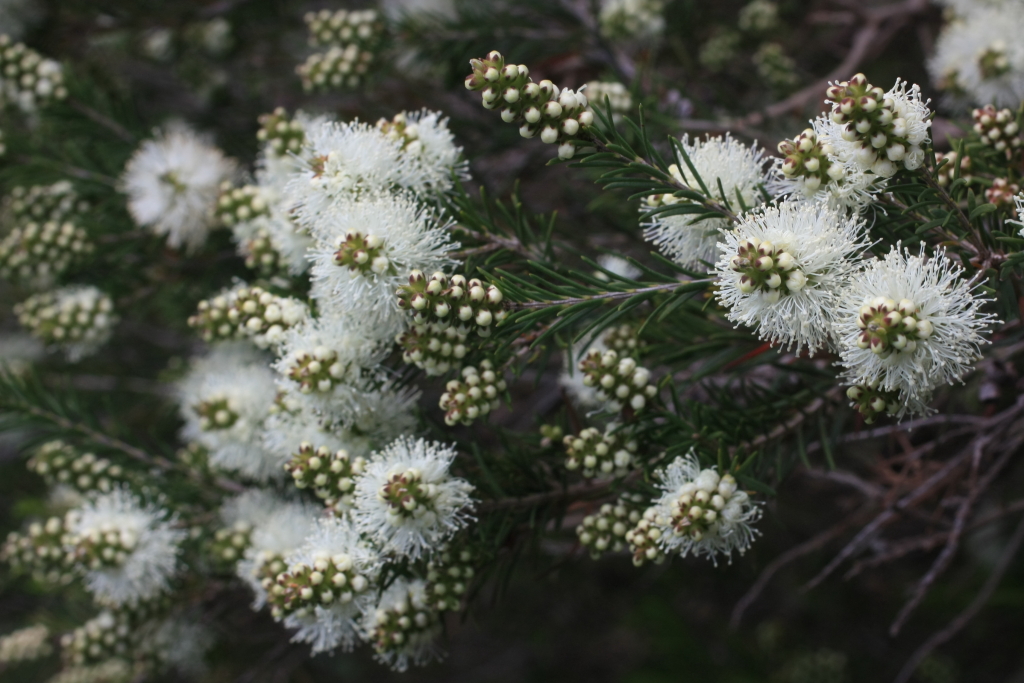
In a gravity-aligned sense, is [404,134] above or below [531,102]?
above

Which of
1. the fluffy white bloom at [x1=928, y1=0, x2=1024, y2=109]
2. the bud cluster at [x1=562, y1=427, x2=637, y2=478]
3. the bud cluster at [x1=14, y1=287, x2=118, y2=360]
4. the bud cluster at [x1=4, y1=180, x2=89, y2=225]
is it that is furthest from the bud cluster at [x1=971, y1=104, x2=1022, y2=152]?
the bud cluster at [x1=4, y1=180, x2=89, y2=225]

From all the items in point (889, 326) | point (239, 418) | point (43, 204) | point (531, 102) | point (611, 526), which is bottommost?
point (611, 526)

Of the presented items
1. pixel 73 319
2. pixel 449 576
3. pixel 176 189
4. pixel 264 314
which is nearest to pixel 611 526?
pixel 449 576

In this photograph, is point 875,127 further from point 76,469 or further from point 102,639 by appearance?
point 102,639

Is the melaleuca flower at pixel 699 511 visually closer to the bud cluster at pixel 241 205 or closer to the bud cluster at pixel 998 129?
the bud cluster at pixel 998 129

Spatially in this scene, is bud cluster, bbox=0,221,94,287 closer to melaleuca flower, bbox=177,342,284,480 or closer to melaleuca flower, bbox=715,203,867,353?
melaleuca flower, bbox=177,342,284,480

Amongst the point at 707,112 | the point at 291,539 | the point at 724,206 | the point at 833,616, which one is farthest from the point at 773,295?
the point at 833,616

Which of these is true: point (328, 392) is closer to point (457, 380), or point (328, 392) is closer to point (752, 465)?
point (457, 380)

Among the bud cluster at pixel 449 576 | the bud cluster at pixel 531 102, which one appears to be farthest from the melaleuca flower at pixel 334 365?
the bud cluster at pixel 531 102
